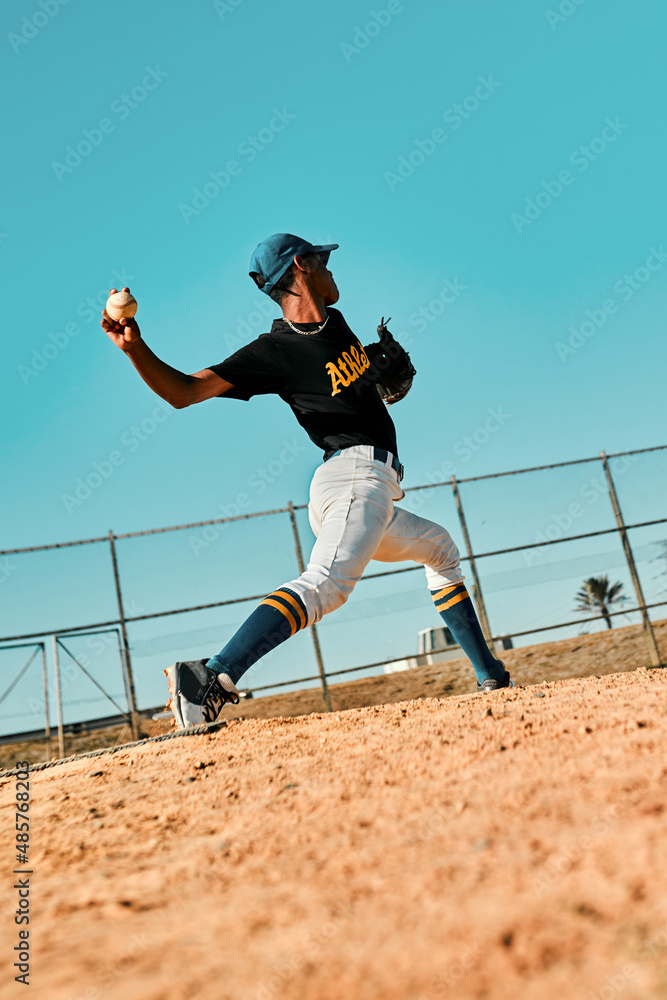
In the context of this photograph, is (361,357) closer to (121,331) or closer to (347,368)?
(347,368)

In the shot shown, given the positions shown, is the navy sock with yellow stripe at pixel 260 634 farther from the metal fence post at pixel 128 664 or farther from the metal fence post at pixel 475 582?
the metal fence post at pixel 475 582

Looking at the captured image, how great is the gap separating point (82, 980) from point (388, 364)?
3.14m

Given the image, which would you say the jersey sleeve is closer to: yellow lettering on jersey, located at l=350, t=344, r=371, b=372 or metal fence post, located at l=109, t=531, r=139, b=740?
yellow lettering on jersey, located at l=350, t=344, r=371, b=372

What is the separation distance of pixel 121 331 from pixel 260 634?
1.23 m

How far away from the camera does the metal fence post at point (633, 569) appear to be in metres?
9.60

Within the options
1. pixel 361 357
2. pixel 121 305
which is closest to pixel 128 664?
pixel 361 357

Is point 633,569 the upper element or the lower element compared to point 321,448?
upper

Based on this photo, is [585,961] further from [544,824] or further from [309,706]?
[309,706]

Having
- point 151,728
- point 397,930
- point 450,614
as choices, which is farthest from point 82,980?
point 151,728

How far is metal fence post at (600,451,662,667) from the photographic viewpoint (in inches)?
378

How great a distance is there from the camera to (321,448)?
326 centimetres

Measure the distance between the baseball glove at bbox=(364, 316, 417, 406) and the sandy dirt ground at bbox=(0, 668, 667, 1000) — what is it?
6.76 ft

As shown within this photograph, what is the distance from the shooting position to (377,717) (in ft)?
9.27

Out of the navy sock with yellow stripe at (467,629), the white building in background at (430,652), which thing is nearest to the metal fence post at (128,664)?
the white building in background at (430,652)
